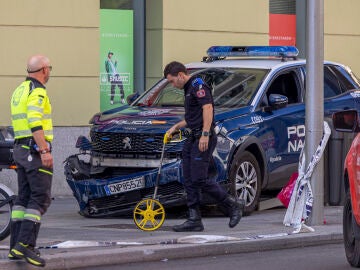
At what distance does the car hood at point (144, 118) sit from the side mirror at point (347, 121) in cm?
358

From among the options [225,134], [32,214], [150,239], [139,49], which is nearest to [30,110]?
[32,214]

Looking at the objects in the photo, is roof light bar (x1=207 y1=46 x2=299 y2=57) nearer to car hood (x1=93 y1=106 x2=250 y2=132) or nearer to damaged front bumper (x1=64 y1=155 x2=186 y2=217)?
car hood (x1=93 y1=106 x2=250 y2=132)

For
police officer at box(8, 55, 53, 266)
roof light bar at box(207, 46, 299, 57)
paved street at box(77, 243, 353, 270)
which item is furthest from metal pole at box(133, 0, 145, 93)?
police officer at box(8, 55, 53, 266)

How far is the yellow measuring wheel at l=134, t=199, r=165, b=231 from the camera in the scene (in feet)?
39.5

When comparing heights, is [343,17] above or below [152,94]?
above

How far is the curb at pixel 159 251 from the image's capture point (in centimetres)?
979

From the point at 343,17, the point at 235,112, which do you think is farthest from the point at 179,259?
the point at 343,17

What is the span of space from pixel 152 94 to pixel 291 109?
6.08ft

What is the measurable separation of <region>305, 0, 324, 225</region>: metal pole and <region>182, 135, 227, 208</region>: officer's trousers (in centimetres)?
133

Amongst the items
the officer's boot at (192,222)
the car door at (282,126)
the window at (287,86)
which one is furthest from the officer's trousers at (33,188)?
the window at (287,86)

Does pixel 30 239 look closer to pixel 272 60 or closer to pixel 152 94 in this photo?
pixel 152 94

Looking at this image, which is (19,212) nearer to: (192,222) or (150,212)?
(150,212)

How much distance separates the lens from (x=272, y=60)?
15281 mm

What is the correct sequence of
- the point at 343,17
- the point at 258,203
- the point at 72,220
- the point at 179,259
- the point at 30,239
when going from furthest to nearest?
1. the point at 343,17
2. the point at 258,203
3. the point at 72,220
4. the point at 179,259
5. the point at 30,239
